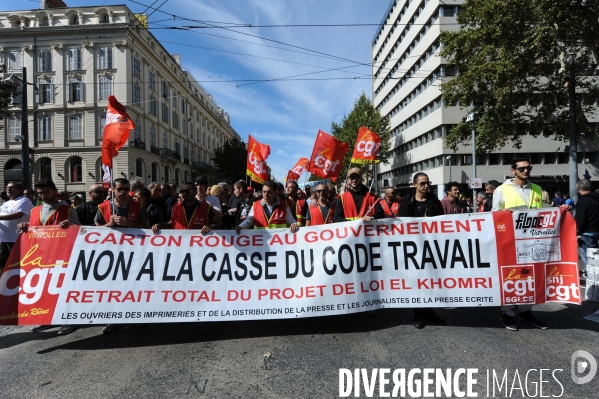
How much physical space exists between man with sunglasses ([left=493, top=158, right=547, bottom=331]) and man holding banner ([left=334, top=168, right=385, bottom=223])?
4.87ft

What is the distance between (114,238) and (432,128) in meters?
33.4

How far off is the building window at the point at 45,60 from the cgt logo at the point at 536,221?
43050 millimetres

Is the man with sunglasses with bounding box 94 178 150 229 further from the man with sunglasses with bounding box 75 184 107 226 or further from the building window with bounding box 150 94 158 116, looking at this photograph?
the building window with bounding box 150 94 158 116

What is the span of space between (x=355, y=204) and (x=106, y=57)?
38366mm

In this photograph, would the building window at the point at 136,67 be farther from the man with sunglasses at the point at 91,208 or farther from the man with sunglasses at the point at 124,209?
the man with sunglasses at the point at 124,209

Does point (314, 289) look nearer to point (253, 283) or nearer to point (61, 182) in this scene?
point (253, 283)

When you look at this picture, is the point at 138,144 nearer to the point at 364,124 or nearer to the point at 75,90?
the point at 75,90

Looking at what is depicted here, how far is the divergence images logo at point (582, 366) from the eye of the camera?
9.75 ft

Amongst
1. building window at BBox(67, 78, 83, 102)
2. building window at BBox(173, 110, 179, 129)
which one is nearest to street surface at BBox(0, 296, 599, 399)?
building window at BBox(67, 78, 83, 102)

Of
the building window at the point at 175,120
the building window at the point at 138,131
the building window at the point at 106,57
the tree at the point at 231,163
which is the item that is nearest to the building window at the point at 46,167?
the building window at the point at 138,131

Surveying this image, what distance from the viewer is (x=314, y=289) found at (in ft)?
13.0

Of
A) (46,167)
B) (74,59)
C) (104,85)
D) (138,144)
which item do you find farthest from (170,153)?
(74,59)

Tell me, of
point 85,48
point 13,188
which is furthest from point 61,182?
point 13,188

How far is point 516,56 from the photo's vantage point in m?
14.5
